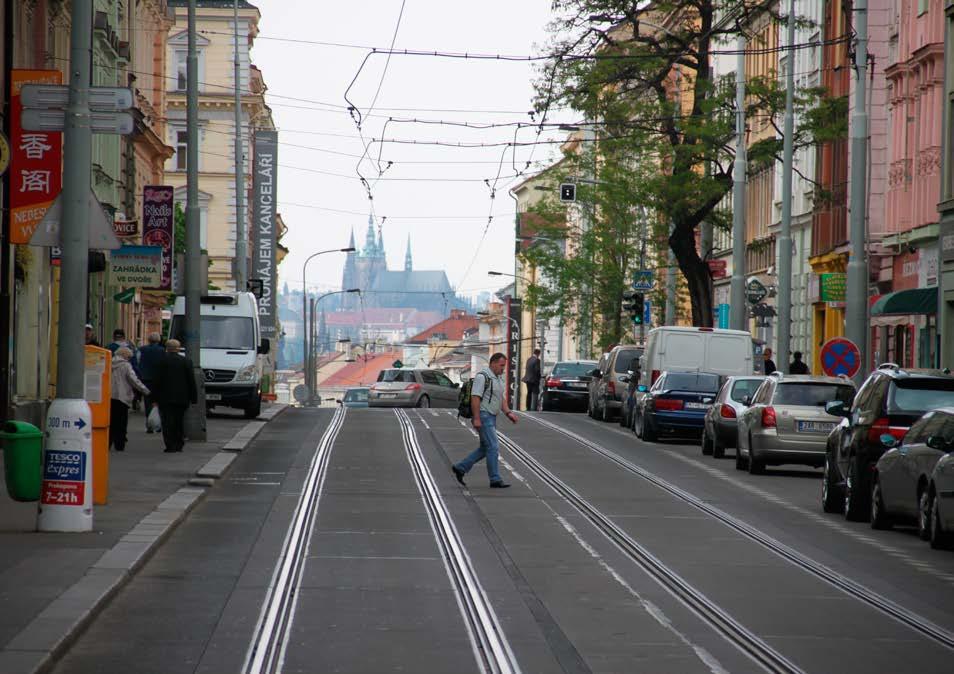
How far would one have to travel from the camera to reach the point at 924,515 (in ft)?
55.5

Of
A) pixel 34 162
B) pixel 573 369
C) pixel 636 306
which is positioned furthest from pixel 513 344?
pixel 34 162

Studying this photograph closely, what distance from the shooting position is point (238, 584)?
12.6m

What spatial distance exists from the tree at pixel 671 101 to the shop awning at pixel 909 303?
562 centimetres

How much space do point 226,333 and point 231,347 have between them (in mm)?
367

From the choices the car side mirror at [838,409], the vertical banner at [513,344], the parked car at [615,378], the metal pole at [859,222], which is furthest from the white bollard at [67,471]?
the vertical banner at [513,344]

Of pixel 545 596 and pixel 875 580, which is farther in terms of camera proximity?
pixel 875 580

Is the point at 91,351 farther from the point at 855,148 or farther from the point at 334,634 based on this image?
the point at 855,148

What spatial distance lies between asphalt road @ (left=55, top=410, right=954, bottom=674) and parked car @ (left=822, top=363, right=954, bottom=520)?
16.9 inches

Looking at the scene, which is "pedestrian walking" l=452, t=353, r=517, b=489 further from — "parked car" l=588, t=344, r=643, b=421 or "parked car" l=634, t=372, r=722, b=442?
"parked car" l=588, t=344, r=643, b=421

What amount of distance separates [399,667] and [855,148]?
2457 centimetres

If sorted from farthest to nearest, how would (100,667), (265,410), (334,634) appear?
(265,410), (334,634), (100,667)

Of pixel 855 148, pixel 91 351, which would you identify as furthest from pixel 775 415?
pixel 91 351

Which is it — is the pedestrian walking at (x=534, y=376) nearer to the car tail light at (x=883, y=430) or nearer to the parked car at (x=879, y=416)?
the parked car at (x=879, y=416)

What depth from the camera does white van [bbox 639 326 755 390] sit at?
1519 inches
